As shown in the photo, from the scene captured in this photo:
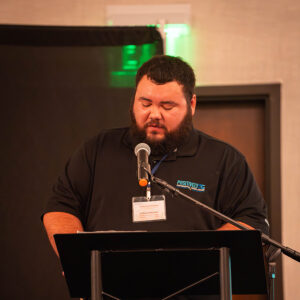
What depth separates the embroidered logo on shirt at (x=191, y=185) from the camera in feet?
6.88

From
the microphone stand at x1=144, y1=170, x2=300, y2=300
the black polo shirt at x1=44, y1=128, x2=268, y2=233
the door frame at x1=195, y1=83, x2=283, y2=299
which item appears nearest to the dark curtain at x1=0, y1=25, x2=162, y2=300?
the door frame at x1=195, y1=83, x2=283, y2=299

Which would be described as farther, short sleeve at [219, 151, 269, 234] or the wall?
the wall

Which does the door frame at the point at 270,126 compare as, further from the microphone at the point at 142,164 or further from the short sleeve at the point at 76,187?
the microphone at the point at 142,164

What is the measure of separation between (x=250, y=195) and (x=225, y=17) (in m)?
2.23

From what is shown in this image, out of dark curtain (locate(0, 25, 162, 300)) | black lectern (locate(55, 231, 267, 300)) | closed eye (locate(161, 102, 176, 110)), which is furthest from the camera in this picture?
dark curtain (locate(0, 25, 162, 300))

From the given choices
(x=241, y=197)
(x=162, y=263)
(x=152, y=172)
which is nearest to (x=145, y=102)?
(x=152, y=172)

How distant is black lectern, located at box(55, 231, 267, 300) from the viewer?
1.53m

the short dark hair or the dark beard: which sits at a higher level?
the short dark hair

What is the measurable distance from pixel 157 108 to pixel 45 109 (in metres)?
1.79

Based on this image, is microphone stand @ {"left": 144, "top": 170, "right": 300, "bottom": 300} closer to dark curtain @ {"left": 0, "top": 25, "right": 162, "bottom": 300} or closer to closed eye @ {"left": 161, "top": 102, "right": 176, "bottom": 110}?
closed eye @ {"left": 161, "top": 102, "right": 176, "bottom": 110}

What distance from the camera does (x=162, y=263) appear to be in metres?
1.59

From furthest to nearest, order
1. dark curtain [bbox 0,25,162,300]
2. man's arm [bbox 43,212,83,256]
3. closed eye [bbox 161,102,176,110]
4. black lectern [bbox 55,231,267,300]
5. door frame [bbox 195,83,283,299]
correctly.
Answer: door frame [bbox 195,83,283,299] → dark curtain [bbox 0,25,162,300] → closed eye [bbox 161,102,176,110] → man's arm [bbox 43,212,83,256] → black lectern [bbox 55,231,267,300]

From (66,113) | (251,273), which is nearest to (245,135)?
(66,113)

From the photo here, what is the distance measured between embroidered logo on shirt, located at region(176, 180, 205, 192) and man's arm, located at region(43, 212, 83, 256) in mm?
443
